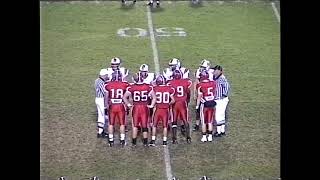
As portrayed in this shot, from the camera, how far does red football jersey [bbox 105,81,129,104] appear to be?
962cm

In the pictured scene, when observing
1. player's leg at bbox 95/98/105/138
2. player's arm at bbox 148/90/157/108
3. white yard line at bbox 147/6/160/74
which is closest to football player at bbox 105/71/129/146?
player's leg at bbox 95/98/105/138

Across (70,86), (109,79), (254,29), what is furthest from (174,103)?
(254,29)

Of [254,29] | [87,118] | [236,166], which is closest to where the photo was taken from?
[236,166]

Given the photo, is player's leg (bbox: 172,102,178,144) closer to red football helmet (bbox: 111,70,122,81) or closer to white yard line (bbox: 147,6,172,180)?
white yard line (bbox: 147,6,172,180)

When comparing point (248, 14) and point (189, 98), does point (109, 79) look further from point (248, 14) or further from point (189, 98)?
point (248, 14)

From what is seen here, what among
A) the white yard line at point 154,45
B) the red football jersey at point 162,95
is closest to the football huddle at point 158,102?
the red football jersey at point 162,95

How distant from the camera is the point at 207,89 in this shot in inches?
386

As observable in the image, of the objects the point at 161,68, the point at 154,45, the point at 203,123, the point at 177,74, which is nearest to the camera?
the point at 177,74

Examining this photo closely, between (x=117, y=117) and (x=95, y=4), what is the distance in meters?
3.83

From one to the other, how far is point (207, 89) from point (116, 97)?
115 centimetres

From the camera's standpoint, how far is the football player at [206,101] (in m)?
9.80

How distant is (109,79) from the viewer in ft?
31.9

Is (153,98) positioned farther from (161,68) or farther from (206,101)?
(161,68)

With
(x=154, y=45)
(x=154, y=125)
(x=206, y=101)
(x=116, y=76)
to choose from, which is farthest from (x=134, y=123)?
(x=154, y=45)
